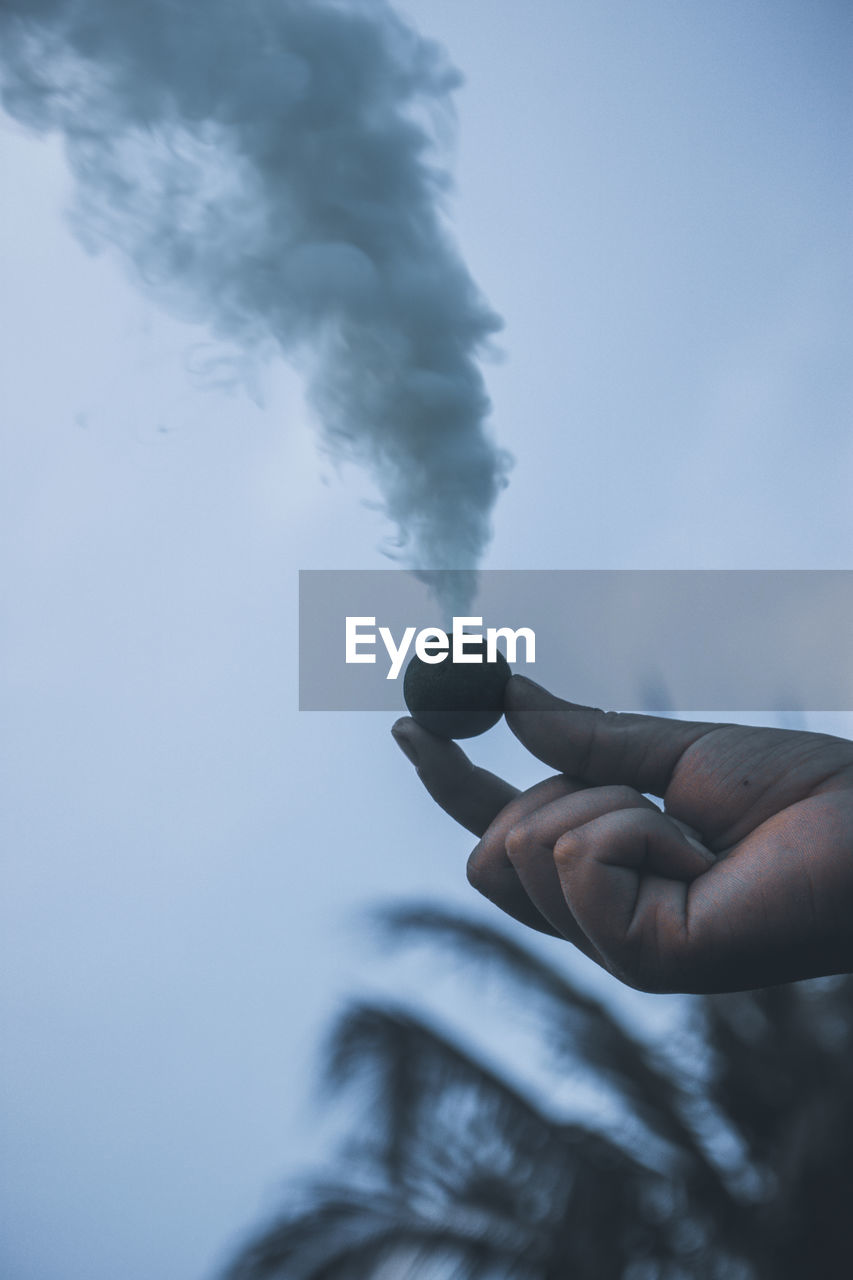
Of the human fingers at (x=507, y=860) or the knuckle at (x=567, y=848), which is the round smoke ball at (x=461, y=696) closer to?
the human fingers at (x=507, y=860)

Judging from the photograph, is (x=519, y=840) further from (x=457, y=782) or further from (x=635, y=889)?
(x=457, y=782)

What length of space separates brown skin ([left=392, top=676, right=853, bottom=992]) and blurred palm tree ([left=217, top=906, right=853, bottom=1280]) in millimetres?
3674

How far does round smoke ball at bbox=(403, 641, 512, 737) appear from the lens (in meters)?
2.41

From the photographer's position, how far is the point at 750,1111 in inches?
209

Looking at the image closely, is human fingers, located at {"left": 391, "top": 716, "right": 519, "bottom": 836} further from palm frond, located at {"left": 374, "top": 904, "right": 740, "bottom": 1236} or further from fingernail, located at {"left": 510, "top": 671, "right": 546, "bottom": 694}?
palm frond, located at {"left": 374, "top": 904, "right": 740, "bottom": 1236}

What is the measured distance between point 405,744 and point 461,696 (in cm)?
23

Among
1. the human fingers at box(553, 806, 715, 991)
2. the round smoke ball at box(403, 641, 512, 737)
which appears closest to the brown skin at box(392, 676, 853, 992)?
the human fingers at box(553, 806, 715, 991)

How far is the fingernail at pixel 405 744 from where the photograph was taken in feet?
7.47

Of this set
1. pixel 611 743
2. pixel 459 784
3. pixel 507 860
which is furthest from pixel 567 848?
pixel 459 784

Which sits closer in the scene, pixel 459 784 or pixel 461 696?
pixel 459 784

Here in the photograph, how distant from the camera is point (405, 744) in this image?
Result: 7.54 feet

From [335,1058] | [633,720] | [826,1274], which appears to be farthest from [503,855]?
[826,1274]

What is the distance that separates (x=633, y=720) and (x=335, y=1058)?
13.4 ft

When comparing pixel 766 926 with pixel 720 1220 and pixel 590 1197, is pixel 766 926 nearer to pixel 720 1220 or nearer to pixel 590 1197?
pixel 590 1197
